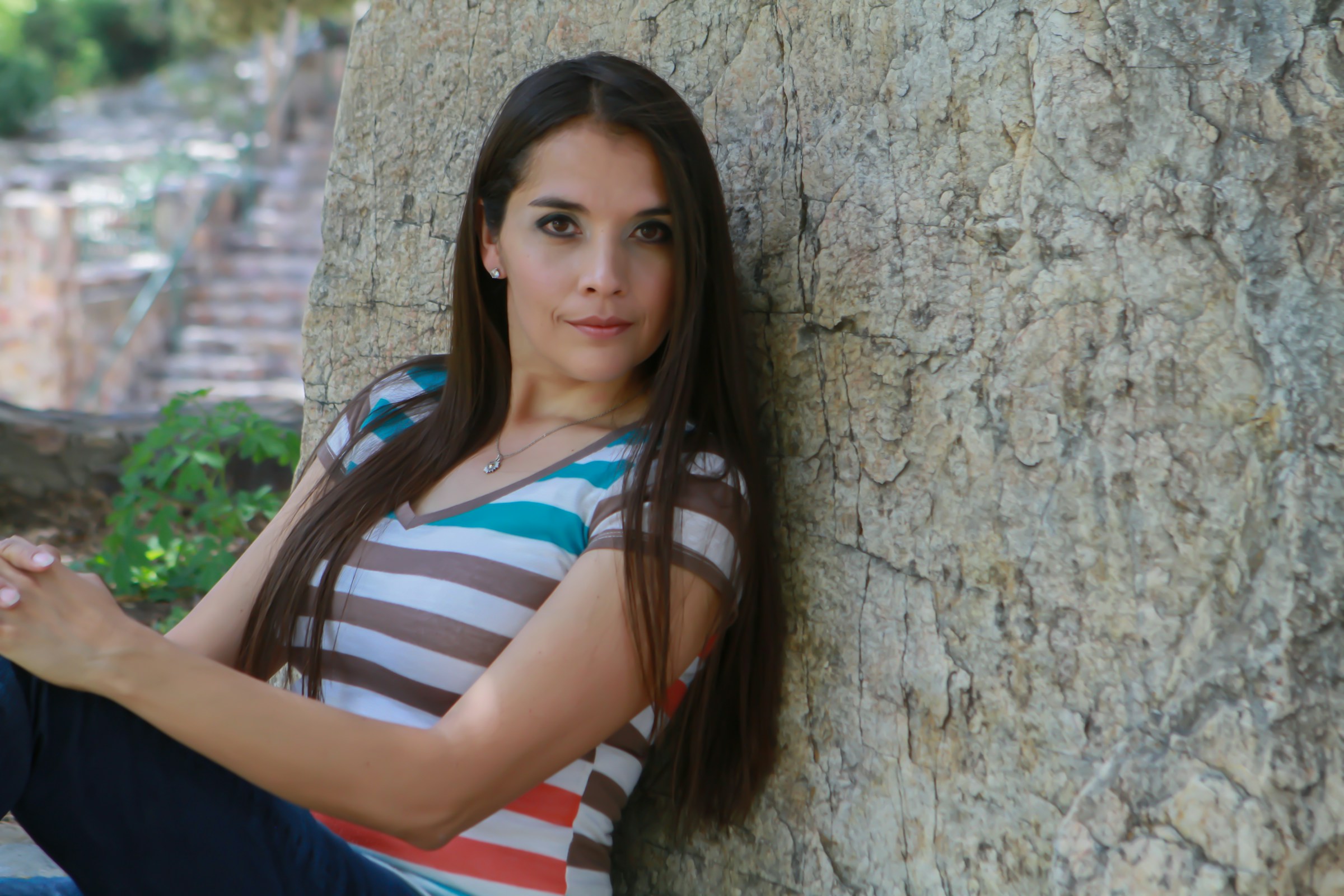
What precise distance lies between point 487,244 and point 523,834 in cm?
98

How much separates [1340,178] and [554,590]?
1.11 meters

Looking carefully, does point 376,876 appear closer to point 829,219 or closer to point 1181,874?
point 1181,874

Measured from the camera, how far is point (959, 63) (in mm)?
1647

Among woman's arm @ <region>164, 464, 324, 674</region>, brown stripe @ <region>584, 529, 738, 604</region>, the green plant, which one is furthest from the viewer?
the green plant

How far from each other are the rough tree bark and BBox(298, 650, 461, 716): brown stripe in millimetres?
516

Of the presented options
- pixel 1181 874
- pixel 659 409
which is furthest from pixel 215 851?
pixel 1181 874

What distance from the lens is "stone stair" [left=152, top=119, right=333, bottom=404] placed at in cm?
1009

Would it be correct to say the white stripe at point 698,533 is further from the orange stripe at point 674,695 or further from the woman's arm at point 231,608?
the woman's arm at point 231,608

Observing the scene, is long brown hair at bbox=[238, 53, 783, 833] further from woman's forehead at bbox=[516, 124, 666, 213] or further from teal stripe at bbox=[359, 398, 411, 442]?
teal stripe at bbox=[359, 398, 411, 442]

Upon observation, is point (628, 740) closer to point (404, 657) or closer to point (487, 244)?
point (404, 657)

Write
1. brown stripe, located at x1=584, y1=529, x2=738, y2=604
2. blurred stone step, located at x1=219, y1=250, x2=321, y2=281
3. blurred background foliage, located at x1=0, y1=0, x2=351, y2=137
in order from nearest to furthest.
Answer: brown stripe, located at x1=584, y1=529, x2=738, y2=604
blurred stone step, located at x1=219, y1=250, x2=321, y2=281
blurred background foliage, located at x1=0, y1=0, x2=351, y2=137

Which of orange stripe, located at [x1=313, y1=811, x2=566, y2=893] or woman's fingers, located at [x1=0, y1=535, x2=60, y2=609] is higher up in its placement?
woman's fingers, located at [x1=0, y1=535, x2=60, y2=609]

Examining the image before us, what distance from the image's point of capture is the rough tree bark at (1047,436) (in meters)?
1.34

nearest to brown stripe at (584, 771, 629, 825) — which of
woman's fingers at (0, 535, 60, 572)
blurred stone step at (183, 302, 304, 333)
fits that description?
woman's fingers at (0, 535, 60, 572)
